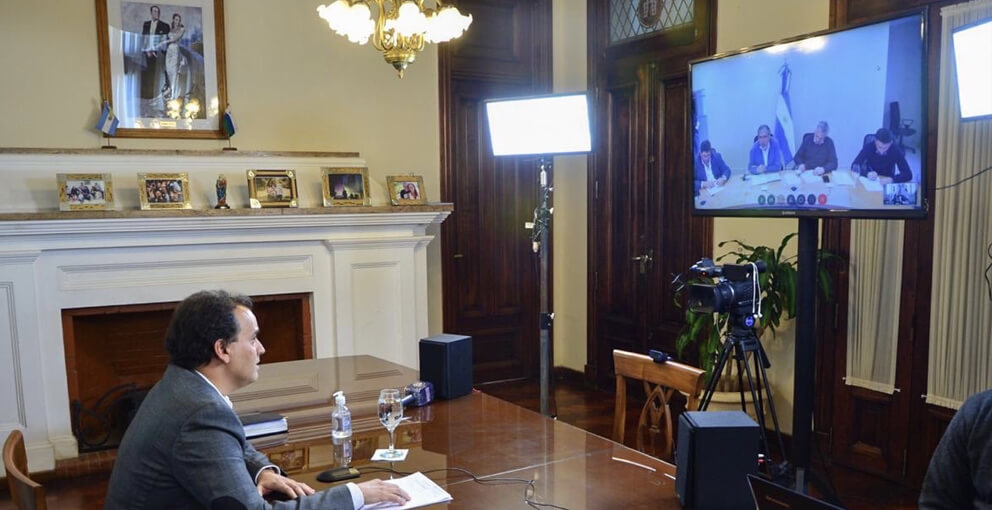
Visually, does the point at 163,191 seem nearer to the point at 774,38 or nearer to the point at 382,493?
the point at 382,493

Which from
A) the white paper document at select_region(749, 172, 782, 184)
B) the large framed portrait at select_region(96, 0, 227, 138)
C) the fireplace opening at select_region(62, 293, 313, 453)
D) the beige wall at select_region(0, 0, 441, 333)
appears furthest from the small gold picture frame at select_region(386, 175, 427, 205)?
the white paper document at select_region(749, 172, 782, 184)

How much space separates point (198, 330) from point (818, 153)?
2184 mm

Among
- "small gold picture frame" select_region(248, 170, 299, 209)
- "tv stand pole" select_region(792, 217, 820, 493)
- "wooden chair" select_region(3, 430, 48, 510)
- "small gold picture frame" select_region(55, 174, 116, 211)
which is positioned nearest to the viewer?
"wooden chair" select_region(3, 430, 48, 510)

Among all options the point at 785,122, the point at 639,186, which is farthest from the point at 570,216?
the point at 785,122

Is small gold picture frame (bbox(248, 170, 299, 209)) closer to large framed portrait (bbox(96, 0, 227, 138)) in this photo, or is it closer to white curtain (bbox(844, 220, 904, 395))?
large framed portrait (bbox(96, 0, 227, 138))

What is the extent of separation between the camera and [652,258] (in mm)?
Result: 4695

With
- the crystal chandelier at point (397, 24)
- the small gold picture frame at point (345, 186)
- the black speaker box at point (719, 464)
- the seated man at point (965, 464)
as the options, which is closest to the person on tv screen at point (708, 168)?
the crystal chandelier at point (397, 24)

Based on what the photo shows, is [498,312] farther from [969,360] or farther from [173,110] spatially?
[969,360]

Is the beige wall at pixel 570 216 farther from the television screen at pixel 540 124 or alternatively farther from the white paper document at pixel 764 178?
the white paper document at pixel 764 178

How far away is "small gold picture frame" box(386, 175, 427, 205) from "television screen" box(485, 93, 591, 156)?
0.57 metres

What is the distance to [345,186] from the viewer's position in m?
4.27

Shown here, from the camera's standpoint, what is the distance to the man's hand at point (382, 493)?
1.53m

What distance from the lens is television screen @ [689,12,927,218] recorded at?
2.41m

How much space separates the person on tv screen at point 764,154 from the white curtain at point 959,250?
84 centimetres
